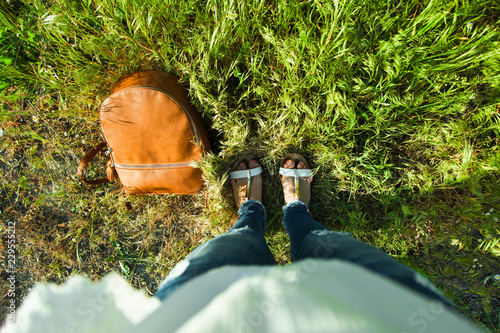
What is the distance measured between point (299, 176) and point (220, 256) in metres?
0.96

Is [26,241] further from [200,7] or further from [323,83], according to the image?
[323,83]

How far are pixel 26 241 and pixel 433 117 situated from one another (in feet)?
10.8

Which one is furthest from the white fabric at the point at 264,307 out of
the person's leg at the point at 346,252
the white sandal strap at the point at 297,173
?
the white sandal strap at the point at 297,173

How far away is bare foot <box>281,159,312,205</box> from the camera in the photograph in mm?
1760

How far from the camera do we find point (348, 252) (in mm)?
957

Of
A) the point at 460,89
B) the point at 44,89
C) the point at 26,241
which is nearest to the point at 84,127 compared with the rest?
the point at 44,89

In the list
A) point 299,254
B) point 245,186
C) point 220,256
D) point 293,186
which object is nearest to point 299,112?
point 293,186

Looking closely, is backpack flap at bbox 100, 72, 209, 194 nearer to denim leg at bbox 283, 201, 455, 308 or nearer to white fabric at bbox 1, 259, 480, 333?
denim leg at bbox 283, 201, 455, 308

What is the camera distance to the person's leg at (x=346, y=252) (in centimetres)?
77

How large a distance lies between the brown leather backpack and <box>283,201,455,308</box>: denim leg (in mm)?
758

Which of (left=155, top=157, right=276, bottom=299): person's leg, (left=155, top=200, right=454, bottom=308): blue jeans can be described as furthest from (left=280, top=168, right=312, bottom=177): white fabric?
(left=155, top=157, right=276, bottom=299): person's leg

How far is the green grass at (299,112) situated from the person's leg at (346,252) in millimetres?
423

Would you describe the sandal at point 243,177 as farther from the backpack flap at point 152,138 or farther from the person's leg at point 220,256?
the person's leg at point 220,256

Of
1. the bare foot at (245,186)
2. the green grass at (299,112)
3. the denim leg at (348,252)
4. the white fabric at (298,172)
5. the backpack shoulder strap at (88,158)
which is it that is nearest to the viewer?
the denim leg at (348,252)
